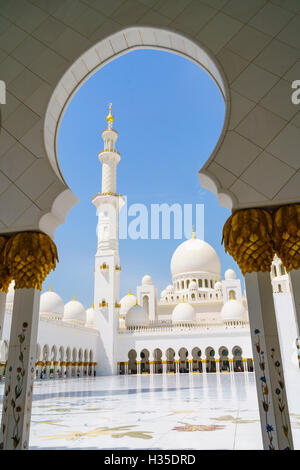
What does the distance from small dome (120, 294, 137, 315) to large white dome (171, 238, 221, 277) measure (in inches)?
117

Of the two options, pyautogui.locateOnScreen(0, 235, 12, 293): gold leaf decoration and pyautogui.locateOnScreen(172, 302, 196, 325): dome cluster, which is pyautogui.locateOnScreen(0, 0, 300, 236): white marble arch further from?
pyautogui.locateOnScreen(172, 302, 196, 325): dome cluster

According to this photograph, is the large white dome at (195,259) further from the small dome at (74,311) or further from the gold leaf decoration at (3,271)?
the gold leaf decoration at (3,271)

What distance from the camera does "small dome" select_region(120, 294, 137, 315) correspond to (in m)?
21.7

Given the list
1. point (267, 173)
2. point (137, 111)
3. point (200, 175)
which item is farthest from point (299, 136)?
point (137, 111)

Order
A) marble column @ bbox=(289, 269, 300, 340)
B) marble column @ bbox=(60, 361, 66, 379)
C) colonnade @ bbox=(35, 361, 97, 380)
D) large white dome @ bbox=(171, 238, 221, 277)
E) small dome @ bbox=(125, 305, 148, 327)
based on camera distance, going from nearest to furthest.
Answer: marble column @ bbox=(289, 269, 300, 340) < colonnade @ bbox=(35, 361, 97, 380) < marble column @ bbox=(60, 361, 66, 379) < small dome @ bbox=(125, 305, 148, 327) < large white dome @ bbox=(171, 238, 221, 277)

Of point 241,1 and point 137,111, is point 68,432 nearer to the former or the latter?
point 241,1

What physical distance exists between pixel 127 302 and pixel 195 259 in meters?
4.88

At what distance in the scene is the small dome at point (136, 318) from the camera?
1814 cm

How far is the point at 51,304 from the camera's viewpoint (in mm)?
16719

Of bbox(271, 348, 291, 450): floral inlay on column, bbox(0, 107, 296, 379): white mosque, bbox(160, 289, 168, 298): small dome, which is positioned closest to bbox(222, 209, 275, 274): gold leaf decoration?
bbox(271, 348, 291, 450): floral inlay on column

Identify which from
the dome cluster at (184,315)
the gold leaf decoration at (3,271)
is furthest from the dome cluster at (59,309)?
the gold leaf decoration at (3,271)

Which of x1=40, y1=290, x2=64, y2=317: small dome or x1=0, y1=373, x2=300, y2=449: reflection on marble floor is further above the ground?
x1=40, y1=290, x2=64, y2=317: small dome

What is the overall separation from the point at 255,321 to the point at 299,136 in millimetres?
929
